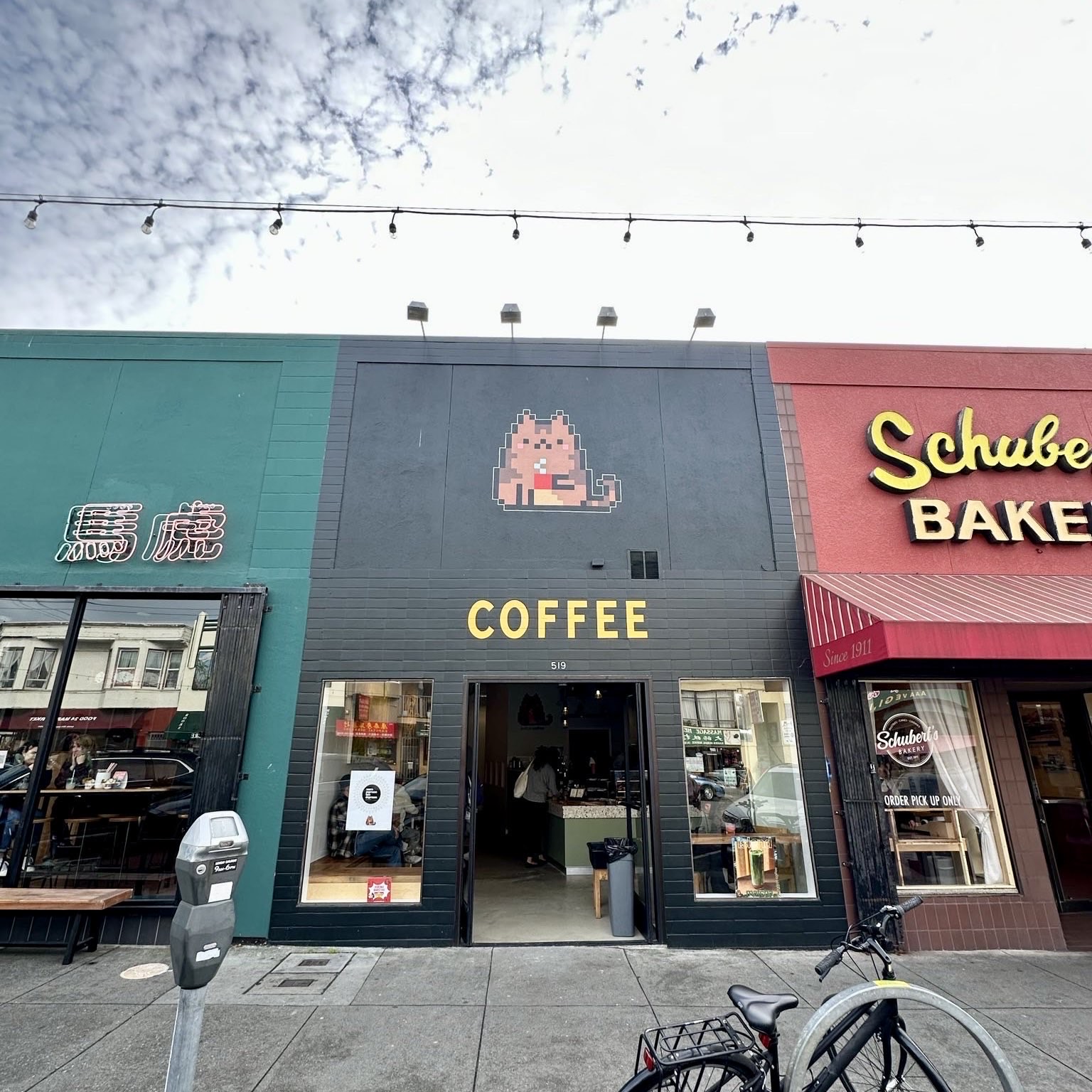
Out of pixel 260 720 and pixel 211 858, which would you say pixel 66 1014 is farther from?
pixel 211 858

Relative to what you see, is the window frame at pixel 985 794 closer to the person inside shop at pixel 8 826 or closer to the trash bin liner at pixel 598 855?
the trash bin liner at pixel 598 855

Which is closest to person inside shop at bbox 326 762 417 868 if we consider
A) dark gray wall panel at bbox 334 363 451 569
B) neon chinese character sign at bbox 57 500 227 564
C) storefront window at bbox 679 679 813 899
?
dark gray wall panel at bbox 334 363 451 569

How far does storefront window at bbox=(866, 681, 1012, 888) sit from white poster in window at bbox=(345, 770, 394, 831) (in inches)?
204

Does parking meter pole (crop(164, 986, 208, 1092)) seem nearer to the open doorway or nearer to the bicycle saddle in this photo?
the bicycle saddle

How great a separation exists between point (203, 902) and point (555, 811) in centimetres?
748

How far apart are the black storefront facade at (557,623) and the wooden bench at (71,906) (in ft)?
5.00

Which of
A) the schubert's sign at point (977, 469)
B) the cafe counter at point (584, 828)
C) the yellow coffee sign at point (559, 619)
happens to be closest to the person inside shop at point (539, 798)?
the cafe counter at point (584, 828)

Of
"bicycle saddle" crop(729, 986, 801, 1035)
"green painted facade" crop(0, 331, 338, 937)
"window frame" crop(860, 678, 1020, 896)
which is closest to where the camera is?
"bicycle saddle" crop(729, 986, 801, 1035)

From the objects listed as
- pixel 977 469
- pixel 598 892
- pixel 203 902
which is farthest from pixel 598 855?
→ pixel 977 469

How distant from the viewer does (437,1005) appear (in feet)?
15.0

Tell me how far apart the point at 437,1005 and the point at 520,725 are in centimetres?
764

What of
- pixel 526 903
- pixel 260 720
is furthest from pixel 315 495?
Result: pixel 526 903

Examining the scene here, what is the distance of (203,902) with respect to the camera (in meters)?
2.54

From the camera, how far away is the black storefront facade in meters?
6.05
